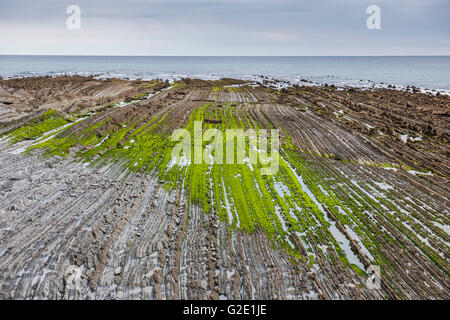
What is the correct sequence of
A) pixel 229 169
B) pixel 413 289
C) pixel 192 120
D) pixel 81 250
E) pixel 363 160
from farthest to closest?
pixel 192 120 → pixel 363 160 → pixel 229 169 → pixel 81 250 → pixel 413 289

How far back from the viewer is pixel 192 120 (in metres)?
28.7

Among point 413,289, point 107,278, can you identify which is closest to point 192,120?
point 107,278

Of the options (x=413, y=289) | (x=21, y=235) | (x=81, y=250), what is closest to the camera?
(x=413, y=289)

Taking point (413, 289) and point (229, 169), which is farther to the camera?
point (229, 169)

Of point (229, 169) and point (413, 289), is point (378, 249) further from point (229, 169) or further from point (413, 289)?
point (229, 169)

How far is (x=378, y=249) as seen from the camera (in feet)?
33.9

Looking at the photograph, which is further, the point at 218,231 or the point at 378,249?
the point at 218,231

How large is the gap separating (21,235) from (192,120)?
2035cm

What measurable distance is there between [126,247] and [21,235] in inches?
183

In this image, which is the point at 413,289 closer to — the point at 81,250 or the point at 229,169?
the point at 229,169

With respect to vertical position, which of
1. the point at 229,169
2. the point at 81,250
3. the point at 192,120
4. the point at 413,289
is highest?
the point at 192,120

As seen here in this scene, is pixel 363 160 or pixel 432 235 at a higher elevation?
pixel 363 160

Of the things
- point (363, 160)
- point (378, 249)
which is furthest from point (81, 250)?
point (363, 160)
